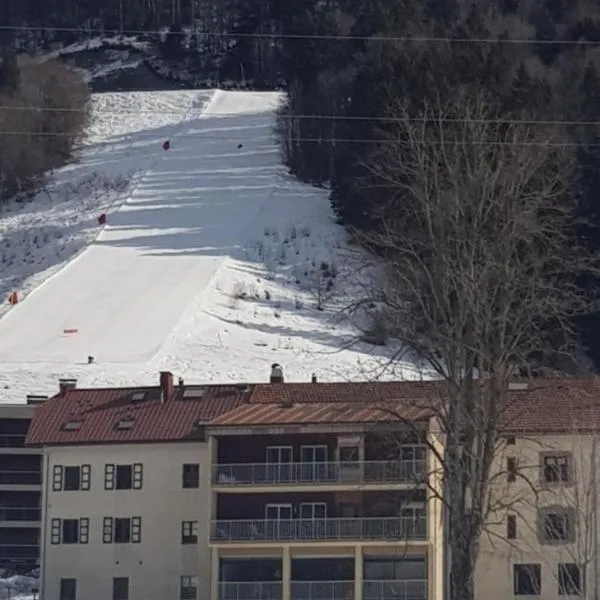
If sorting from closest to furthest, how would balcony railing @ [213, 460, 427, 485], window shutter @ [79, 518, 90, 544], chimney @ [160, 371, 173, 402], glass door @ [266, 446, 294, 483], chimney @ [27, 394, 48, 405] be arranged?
balcony railing @ [213, 460, 427, 485], glass door @ [266, 446, 294, 483], window shutter @ [79, 518, 90, 544], chimney @ [160, 371, 173, 402], chimney @ [27, 394, 48, 405]

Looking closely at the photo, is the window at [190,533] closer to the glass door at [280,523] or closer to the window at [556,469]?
the glass door at [280,523]

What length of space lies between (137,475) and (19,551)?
7165 mm

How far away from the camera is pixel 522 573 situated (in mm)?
44344

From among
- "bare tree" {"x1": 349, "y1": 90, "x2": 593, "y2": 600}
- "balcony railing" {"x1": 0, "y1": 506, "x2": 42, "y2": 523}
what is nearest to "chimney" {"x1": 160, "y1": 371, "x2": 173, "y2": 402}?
"balcony railing" {"x1": 0, "y1": 506, "x2": 42, "y2": 523}

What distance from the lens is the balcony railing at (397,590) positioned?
43.4m

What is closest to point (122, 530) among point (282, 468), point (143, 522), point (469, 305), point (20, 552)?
point (143, 522)

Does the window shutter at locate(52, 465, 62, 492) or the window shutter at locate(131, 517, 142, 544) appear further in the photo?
the window shutter at locate(52, 465, 62, 492)

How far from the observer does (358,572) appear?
43.9 m

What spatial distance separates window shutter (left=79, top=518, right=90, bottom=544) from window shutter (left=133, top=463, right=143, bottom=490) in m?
1.32

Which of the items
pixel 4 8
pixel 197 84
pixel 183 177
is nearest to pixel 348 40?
pixel 183 177

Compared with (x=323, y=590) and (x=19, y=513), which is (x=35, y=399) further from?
(x=323, y=590)

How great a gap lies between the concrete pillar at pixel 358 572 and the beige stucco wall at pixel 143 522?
13.0 ft

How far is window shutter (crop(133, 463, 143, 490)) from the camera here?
47.8 m

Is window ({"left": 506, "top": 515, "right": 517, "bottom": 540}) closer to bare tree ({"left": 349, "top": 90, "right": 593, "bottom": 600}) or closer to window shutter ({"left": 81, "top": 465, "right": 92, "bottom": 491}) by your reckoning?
window shutter ({"left": 81, "top": 465, "right": 92, "bottom": 491})
